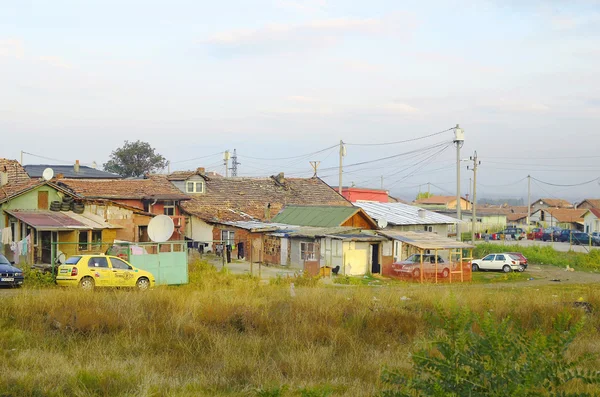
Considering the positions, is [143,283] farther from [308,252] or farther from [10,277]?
[308,252]

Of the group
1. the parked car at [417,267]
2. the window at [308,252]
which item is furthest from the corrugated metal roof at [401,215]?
the parked car at [417,267]

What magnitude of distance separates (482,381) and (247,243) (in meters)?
33.1

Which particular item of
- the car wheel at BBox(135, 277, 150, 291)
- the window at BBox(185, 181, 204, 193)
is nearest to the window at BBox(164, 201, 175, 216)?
the window at BBox(185, 181, 204, 193)

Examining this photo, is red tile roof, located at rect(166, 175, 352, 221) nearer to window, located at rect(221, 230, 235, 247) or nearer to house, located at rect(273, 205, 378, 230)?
window, located at rect(221, 230, 235, 247)

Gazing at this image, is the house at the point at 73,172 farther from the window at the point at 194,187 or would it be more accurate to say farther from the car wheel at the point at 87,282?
the car wheel at the point at 87,282

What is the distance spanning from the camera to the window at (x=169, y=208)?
42303 mm

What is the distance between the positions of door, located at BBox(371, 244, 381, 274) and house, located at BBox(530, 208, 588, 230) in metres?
55.8

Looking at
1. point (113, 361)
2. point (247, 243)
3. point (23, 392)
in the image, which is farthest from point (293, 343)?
point (247, 243)

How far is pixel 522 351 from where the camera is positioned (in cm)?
851

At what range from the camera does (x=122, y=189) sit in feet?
133

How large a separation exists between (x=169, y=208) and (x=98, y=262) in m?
19.0

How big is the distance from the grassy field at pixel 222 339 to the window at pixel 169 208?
22462 millimetres

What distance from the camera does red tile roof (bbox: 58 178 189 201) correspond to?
38.6m

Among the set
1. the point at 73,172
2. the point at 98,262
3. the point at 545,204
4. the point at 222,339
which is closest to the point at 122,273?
the point at 98,262
